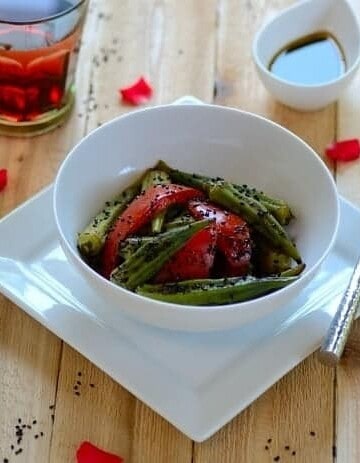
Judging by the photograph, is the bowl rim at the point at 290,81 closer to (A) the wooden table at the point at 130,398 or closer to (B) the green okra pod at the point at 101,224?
(A) the wooden table at the point at 130,398

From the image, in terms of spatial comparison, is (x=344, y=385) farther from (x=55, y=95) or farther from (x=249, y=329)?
(x=55, y=95)

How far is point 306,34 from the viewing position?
147cm

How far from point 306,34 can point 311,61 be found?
50mm

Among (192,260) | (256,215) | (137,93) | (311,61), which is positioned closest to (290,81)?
(311,61)

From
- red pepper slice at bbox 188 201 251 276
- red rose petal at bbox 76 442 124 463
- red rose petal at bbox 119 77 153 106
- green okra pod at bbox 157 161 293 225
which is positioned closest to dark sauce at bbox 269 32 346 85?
red rose petal at bbox 119 77 153 106

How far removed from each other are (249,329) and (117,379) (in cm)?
15

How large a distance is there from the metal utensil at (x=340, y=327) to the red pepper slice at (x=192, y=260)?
0.15 meters

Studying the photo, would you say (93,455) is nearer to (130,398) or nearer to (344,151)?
(130,398)

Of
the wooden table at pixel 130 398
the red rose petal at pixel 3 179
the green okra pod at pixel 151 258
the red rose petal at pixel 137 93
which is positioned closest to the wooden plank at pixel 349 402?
the wooden table at pixel 130 398

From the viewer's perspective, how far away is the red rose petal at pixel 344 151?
Answer: 1.34 m

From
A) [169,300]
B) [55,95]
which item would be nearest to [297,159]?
[169,300]

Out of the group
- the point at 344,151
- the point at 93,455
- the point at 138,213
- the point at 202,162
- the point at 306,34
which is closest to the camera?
the point at 93,455

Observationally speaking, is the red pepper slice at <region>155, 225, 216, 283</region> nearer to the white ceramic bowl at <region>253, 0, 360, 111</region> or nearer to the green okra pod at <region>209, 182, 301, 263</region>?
the green okra pod at <region>209, 182, 301, 263</region>

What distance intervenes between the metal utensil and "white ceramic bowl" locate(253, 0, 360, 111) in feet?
1.20
